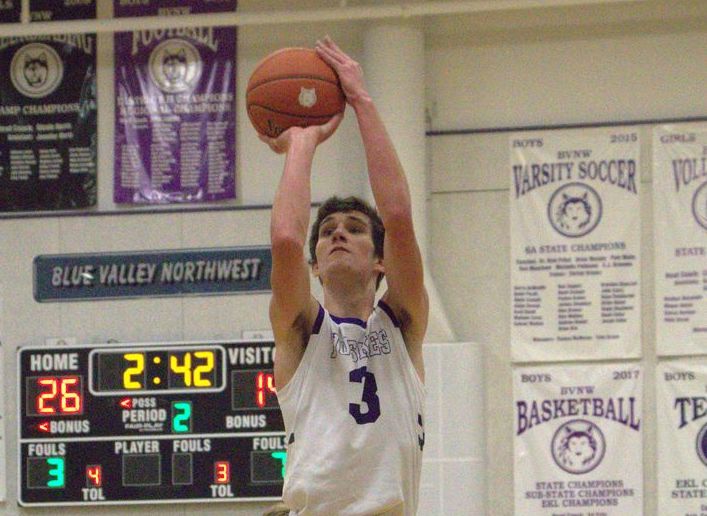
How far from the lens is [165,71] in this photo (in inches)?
441

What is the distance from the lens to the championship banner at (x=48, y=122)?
11125 mm

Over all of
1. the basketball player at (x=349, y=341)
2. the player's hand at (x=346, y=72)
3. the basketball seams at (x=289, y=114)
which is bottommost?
the basketball player at (x=349, y=341)

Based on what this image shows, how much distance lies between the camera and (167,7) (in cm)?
1122

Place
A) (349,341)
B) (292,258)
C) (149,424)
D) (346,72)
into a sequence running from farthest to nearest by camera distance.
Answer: (149,424) → (346,72) → (349,341) → (292,258)

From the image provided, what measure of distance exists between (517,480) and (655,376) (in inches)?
53.1

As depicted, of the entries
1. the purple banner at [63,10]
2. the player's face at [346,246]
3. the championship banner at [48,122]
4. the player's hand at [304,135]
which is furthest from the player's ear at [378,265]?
the purple banner at [63,10]

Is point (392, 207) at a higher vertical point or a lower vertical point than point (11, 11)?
lower

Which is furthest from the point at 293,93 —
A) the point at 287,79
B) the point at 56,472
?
the point at 56,472

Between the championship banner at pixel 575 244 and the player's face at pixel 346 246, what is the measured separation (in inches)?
256

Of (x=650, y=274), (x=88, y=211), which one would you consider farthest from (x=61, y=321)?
(x=650, y=274)

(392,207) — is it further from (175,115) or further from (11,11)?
(11,11)

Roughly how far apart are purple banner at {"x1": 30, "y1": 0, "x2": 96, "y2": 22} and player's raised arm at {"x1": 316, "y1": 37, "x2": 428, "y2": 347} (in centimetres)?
758

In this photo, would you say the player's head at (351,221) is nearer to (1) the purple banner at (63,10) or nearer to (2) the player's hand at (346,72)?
(2) the player's hand at (346,72)

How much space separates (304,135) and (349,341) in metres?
0.64
